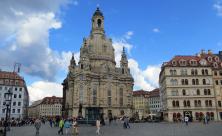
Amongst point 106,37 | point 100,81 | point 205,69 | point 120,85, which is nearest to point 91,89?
point 100,81

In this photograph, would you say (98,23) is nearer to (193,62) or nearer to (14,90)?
(14,90)

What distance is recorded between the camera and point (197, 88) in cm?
7756

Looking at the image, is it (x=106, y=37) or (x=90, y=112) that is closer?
(x=90, y=112)

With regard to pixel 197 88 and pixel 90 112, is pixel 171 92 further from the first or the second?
pixel 90 112

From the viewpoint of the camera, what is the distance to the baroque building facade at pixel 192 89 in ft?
252

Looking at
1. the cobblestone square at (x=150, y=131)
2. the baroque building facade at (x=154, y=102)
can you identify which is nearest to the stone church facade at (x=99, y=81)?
the baroque building facade at (x=154, y=102)

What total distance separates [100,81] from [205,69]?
3948cm

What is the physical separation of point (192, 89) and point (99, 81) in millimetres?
36734

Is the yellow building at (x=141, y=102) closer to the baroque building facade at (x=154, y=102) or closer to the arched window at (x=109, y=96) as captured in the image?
the baroque building facade at (x=154, y=102)

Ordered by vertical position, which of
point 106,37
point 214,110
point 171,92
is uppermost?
point 106,37

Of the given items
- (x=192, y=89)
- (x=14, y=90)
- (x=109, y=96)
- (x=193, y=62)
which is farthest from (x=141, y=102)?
(x=192, y=89)

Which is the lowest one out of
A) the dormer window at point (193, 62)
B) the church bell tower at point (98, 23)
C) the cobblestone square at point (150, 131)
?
the cobblestone square at point (150, 131)

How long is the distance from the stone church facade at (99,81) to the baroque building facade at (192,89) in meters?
26.3

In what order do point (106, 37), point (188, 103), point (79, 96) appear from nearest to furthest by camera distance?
1. point (188, 103)
2. point (79, 96)
3. point (106, 37)
